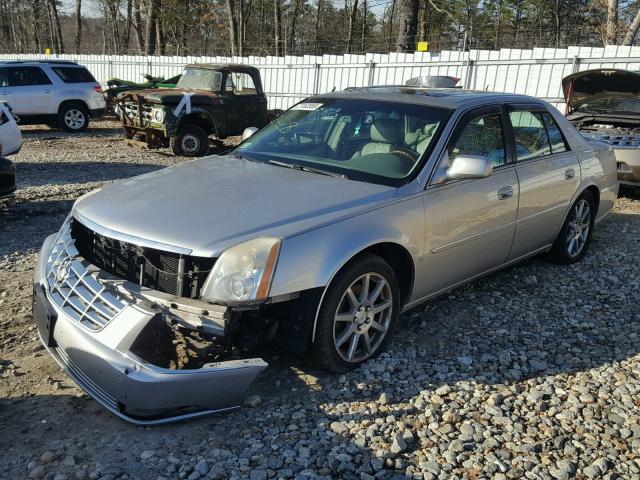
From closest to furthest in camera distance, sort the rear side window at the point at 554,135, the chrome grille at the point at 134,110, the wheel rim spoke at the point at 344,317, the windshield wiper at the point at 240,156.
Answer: the wheel rim spoke at the point at 344,317 < the windshield wiper at the point at 240,156 < the rear side window at the point at 554,135 < the chrome grille at the point at 134,110

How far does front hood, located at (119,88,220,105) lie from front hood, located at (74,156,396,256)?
7.71 m

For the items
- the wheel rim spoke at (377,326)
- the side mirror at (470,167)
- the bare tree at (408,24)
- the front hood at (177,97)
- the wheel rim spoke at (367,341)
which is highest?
the bare tree at (408,24)

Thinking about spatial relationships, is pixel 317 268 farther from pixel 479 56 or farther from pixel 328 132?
pixel 479 56

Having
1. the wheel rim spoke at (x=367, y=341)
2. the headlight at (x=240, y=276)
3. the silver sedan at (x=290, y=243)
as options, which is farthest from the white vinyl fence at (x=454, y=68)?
the headlight at (x=240, y=276)

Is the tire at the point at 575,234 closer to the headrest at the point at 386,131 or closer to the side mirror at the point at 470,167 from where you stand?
the side mirror at the point at 470,167

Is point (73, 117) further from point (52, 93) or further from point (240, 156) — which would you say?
point (240, 156)

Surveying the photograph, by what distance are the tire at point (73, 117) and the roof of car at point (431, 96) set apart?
41.9 ft

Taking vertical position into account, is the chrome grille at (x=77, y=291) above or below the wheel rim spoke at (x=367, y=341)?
above

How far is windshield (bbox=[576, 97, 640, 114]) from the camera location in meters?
9.04

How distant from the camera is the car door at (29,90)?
14703mm

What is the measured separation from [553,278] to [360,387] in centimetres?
280

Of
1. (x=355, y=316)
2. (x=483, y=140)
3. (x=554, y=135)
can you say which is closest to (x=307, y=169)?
(x=355, y=316)

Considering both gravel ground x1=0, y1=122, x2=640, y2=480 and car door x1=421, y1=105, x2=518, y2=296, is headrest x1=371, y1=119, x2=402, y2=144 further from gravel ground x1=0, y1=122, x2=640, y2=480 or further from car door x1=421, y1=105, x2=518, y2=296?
gravel ground x1=0, y1=122, x2=640, y2=480

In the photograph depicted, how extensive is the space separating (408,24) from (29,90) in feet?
32.4
